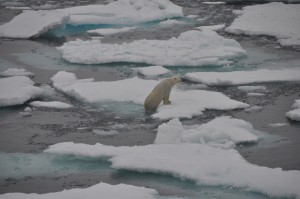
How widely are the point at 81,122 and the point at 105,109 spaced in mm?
723

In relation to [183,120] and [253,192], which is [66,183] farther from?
[183,120]

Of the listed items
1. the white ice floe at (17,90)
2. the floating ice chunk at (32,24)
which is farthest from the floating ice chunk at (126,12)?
the white ice floe at (17,90)

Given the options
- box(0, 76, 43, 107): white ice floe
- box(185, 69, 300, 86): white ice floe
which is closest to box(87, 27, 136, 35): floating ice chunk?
box(0, 76, 43, 107): white ice floe

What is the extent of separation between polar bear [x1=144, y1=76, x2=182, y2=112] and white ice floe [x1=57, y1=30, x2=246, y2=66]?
2.55 metres

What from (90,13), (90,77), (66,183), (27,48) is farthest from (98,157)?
(90,13)

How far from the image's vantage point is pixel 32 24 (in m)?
16.5

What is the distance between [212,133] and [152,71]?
411 centimetres

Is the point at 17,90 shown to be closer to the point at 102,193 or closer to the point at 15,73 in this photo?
the point at 15,73

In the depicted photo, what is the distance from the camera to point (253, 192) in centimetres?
645

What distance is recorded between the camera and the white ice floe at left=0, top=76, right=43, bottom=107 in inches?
400

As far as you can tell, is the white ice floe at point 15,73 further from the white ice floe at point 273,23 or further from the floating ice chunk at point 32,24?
the white ice floe at point 273,23

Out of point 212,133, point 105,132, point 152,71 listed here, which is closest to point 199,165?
point 212,133

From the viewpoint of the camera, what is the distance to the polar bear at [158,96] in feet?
31.7

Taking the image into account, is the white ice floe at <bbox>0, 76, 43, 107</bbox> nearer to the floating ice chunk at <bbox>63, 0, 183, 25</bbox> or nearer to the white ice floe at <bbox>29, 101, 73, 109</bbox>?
the white ice floe at <bbox>29, 101, 73, 109</bbox>
